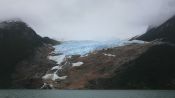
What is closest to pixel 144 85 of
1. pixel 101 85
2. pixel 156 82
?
pixel 156 82

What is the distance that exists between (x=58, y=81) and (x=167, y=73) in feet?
172

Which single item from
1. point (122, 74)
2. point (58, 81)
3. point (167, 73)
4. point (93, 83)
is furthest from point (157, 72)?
point (58, 81)

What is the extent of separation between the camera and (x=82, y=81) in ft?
648

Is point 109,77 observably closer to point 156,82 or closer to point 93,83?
point 93,83

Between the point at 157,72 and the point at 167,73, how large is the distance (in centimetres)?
472

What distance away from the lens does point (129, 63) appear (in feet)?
655

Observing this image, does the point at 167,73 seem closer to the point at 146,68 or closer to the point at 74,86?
the point at 146,68

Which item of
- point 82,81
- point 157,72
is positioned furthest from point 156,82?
point 82,81

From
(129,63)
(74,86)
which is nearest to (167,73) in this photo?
(129,63)

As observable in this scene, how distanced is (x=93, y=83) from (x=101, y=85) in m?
4.20

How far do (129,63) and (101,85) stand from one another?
1877 cm

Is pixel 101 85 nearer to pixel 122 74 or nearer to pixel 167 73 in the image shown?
pixel 122 74

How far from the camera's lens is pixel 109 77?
19512 centimetres

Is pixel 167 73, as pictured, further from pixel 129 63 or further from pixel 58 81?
pixel 58 81
